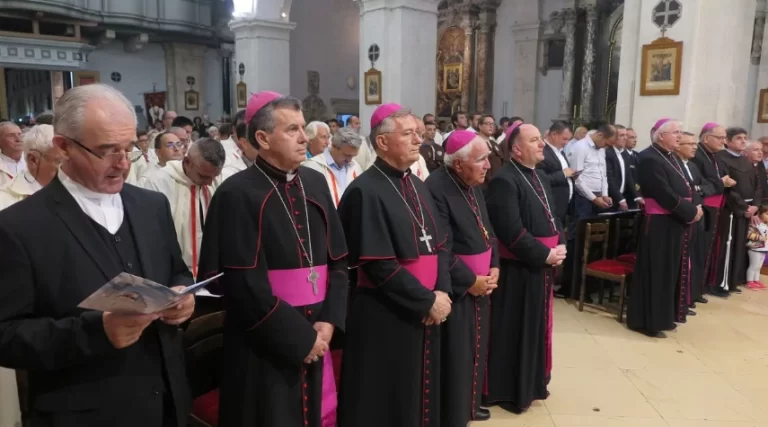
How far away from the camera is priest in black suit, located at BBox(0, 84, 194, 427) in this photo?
1626mm

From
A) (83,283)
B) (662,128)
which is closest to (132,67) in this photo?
(662,128)

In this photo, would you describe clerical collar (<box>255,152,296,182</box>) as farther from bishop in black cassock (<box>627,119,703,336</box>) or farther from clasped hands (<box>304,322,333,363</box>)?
bishop in black cassock (<box>627,119,703,336</box>)

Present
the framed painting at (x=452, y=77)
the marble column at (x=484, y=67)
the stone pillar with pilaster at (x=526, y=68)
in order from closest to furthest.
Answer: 1. the stone pillar with pilaster at (x=526, y=68)
2. the marble column at (x=484, y=67)
3. the framed painting at (x=452, y=77)

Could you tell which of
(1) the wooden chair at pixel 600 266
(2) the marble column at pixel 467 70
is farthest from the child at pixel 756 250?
(2) the marble column at pixel 467 70

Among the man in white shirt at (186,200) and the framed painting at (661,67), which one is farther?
the framed painting at (661,67)

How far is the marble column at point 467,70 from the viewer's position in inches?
611

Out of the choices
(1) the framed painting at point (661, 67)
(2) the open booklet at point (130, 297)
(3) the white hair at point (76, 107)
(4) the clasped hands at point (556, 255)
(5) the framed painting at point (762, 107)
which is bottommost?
(4) the clasped hands at point (556, 255)

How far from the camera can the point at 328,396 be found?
271 centimetres

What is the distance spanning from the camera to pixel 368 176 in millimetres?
2982

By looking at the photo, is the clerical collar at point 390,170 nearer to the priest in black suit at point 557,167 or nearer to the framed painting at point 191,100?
the priest in black suit at point 557,167

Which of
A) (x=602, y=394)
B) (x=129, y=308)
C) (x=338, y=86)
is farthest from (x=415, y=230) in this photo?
(x=338, y=86)

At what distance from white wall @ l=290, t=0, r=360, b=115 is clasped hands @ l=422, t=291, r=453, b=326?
1526cm

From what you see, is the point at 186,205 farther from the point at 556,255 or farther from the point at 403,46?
the point at 403,46

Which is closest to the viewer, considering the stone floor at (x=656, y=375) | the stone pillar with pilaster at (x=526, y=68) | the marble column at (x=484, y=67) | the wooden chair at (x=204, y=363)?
the wooden chair at (x=204, y=363)
